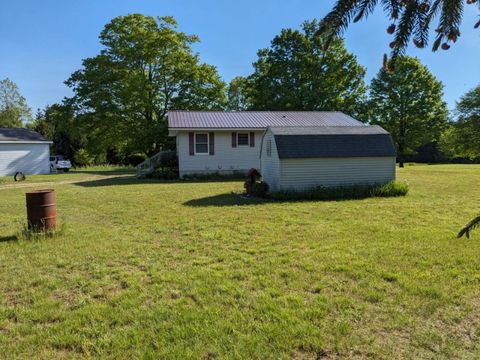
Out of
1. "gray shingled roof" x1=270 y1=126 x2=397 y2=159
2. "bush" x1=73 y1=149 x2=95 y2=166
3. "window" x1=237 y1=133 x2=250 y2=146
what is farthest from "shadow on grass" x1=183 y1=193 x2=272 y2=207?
"bush" x1=73 y1=149 x2=95 y2=166

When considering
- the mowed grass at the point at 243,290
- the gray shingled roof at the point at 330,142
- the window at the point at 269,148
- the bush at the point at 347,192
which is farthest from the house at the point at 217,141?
the mowed grass at the point at 243,290

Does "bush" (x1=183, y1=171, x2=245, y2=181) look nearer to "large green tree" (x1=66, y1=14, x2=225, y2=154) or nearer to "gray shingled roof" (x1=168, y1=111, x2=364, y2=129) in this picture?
"gray shingled roof" (x1=168, y1=111, x2=364, y2=129)

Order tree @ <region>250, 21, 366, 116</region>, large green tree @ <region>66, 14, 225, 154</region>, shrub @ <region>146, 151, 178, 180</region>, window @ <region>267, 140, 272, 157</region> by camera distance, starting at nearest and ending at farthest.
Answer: window @ <region>267, 140, 272, 157</region> < shrub @ <region>146, 151, 178, 180</region> < large green tree @ <region>66, 14, 225, 154</region> < tree @ <region>250, 21, 366, 116</region>

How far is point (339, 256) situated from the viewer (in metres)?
5.11

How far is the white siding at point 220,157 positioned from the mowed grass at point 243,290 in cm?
1183

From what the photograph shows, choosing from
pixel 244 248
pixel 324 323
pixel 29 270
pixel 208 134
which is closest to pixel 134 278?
pixel 29 270

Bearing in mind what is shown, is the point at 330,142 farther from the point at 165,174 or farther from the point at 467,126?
the point at 467,126

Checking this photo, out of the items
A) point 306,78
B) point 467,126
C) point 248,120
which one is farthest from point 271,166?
point 467,126

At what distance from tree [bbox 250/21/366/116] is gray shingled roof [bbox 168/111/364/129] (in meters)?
9.15

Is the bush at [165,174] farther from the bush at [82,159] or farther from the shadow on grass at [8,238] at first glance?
the bush at [82,159]

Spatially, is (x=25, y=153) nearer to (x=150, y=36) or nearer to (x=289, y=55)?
(x=150, y=36)

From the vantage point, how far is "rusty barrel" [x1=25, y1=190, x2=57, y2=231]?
654cm

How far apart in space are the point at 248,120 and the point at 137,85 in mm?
11430

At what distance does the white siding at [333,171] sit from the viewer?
1165cm
